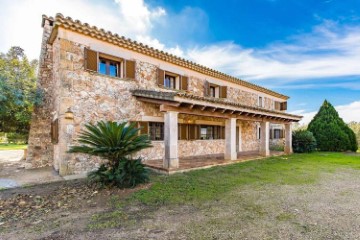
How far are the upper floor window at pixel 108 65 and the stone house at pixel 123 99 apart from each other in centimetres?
4

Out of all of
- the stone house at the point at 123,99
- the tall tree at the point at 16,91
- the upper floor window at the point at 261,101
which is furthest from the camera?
the upper floor window at the point at 261,101

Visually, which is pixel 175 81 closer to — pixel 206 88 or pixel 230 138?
pixel 206 88

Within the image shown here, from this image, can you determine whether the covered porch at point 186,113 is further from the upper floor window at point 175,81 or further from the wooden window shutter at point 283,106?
the wooden window shutter at point 283,106

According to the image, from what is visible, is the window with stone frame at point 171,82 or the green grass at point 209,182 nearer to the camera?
the green grass at point 209,182

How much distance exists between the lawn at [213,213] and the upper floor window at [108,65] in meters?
5.13

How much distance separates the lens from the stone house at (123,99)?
7684mm

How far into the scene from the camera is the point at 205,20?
1295 cm

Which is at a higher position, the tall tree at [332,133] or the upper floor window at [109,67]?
the upper floor window at [109,67]

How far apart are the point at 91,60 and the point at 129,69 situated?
1705 millimetres

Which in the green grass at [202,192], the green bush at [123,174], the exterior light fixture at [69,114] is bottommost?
the green grass at [202,192]

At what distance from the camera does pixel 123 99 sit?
915 centimetres

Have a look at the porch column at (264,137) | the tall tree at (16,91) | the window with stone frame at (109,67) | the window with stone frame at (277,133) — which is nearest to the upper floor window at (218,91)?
the porch column at (264,137)

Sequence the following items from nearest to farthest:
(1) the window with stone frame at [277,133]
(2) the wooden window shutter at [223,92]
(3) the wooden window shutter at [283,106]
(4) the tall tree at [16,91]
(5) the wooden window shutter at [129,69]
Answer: (4) the tall tree at [16,91] → (5) the wooden window shutter at [129,69] → (2) the wooden window shutter at [223,92] → (1) the window with stone frame at [277,133] → (3) the wooden window shutter at [283,106]

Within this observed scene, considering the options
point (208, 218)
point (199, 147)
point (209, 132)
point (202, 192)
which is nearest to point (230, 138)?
point (199, 147)
